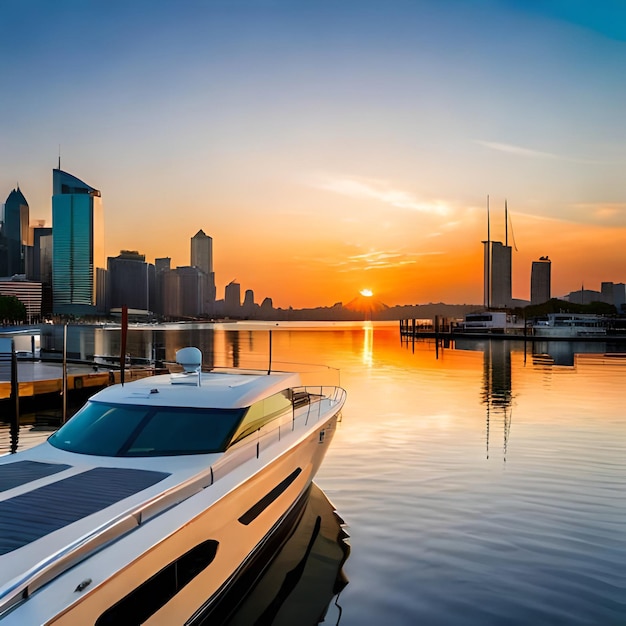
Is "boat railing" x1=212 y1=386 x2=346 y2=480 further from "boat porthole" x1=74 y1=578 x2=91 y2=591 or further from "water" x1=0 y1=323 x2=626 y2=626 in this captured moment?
"boat porthole" x1=74 y1=578 x2=91 y2=591

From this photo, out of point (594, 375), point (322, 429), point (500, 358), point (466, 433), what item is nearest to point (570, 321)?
point (500, 358)

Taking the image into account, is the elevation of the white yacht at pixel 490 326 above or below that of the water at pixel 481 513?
above

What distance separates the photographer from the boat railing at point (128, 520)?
4.36 m

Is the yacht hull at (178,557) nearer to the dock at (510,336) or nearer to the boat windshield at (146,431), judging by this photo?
the boat windshield at (146,431)

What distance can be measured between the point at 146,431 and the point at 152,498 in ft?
7.01

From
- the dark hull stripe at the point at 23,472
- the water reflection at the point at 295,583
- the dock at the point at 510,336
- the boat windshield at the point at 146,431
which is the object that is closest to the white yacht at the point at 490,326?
the dock at the point at 510,336

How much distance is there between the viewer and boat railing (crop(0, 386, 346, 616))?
4355 millimetres

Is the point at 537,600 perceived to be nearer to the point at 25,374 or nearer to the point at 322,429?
the point at 322,429

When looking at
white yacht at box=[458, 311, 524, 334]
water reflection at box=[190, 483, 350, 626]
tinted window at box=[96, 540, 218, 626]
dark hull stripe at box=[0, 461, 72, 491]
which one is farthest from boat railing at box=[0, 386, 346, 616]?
white yacht at box=[458, 311, 524, 334]

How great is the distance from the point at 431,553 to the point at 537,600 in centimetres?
183

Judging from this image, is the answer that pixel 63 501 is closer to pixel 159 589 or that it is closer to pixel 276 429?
pixel 159 589

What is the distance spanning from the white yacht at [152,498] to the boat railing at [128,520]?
0.4 inches

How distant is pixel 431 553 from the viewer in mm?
9156

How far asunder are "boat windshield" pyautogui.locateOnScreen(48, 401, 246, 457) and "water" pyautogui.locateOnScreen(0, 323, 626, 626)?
2796 mm
